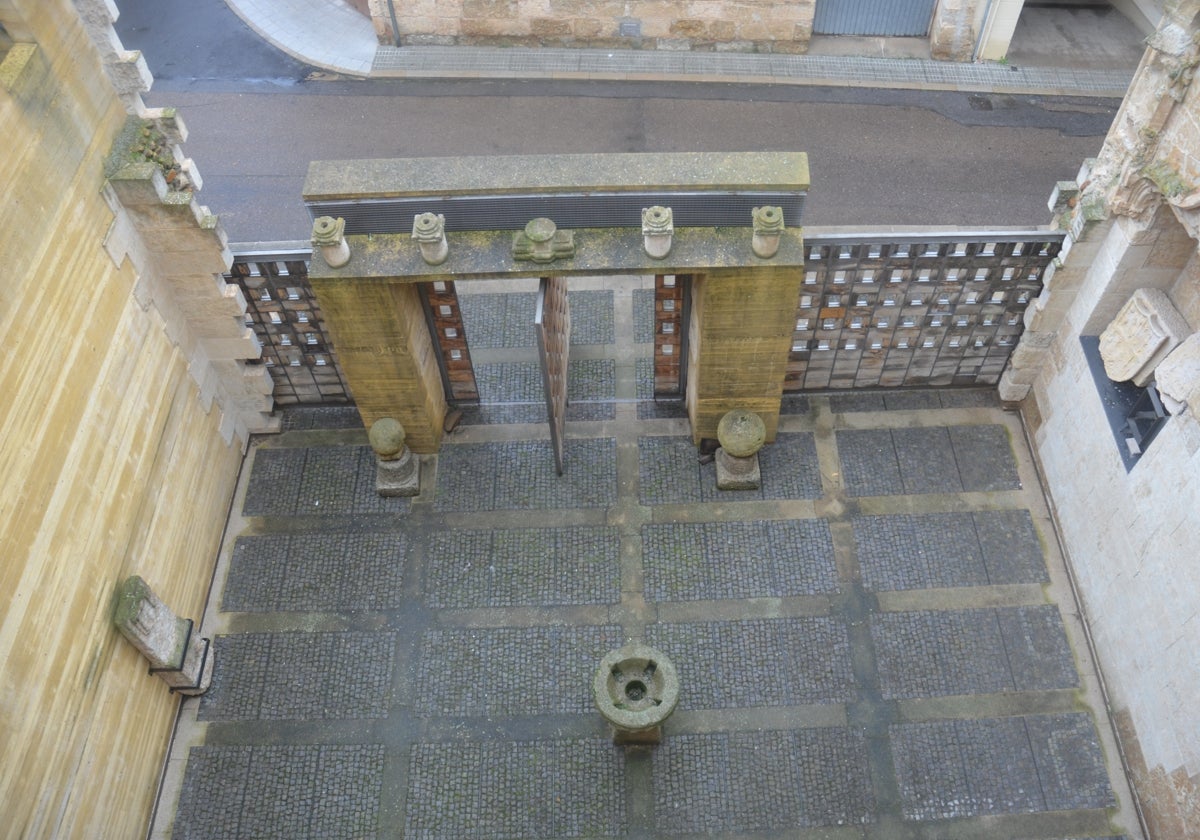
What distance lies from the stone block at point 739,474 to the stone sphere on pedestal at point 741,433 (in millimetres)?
459

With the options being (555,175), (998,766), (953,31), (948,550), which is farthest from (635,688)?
(953,31)

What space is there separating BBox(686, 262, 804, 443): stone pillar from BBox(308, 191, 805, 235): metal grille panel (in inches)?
36.5

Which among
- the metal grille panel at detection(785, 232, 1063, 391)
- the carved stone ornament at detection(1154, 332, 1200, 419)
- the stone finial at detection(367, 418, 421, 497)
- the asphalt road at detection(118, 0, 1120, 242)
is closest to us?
the carved stone ornament at detection(1154, 332, 1200, 419)

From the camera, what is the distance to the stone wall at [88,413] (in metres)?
12.7

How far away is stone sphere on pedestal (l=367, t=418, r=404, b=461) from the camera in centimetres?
1795

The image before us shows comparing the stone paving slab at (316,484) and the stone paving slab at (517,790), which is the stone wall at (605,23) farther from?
the stone paving slab at (517,790)

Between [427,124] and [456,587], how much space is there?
47.9ft

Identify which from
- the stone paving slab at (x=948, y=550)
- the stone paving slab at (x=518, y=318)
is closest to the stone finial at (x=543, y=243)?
the stone paving slab at (x=518, y=318)

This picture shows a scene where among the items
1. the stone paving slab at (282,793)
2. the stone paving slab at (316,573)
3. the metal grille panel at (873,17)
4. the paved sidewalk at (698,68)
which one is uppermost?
the metal grille panel at (873,17)

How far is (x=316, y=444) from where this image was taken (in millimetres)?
19594

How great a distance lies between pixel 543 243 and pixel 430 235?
1809 millimetres

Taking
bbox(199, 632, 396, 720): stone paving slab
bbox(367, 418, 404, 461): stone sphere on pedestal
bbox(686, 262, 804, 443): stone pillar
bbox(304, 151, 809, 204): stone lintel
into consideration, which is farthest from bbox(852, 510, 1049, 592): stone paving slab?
bbox(199, 632, 396, 720): stone paving slab

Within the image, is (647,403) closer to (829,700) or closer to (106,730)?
(829,700)

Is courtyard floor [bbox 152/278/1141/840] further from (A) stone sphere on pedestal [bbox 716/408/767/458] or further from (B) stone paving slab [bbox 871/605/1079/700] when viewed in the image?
(A) stone sphere on pedestal [bbox 716/408/767/458]
